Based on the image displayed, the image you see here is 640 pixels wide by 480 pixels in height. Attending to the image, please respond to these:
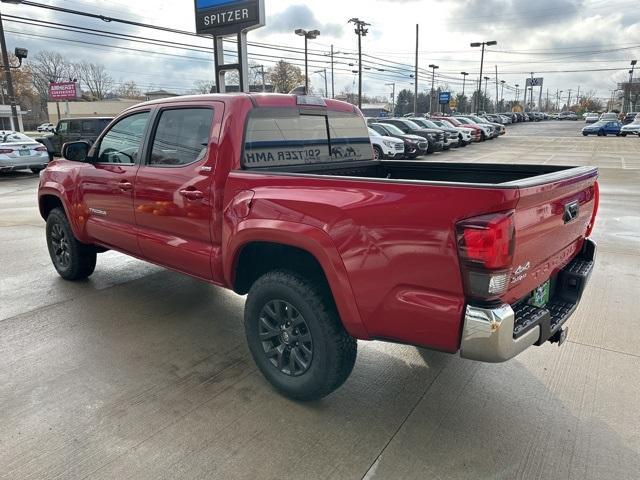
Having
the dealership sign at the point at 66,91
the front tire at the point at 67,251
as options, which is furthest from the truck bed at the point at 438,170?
the dealership sign at the point at 66,91

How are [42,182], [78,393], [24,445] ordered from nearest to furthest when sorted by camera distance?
[24,445] → [78,393] → [42,182]

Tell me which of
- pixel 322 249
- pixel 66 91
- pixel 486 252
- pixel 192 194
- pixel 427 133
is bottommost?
pixel 322 249

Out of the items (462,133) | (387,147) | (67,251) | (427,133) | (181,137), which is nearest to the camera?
(181,137)

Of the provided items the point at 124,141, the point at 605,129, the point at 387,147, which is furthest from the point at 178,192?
the point at 605,129

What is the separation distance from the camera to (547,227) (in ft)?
8.07

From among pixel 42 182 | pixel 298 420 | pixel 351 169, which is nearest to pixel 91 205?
pixel 42 182

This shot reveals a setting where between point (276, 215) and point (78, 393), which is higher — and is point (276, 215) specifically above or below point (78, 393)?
above

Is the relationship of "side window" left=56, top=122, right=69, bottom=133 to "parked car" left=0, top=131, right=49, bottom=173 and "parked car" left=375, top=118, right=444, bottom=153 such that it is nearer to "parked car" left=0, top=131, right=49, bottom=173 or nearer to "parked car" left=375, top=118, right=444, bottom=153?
"parked car" left=0, top=131, right=49, bottom=173

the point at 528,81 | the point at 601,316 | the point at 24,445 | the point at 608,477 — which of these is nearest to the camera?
the point at 608,477

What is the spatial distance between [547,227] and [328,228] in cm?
112

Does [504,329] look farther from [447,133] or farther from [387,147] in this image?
[447,133]

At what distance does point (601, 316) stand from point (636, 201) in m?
7.59

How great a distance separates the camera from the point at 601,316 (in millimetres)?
4207

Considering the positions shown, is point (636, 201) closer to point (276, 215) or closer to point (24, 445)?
point (276, 215)
